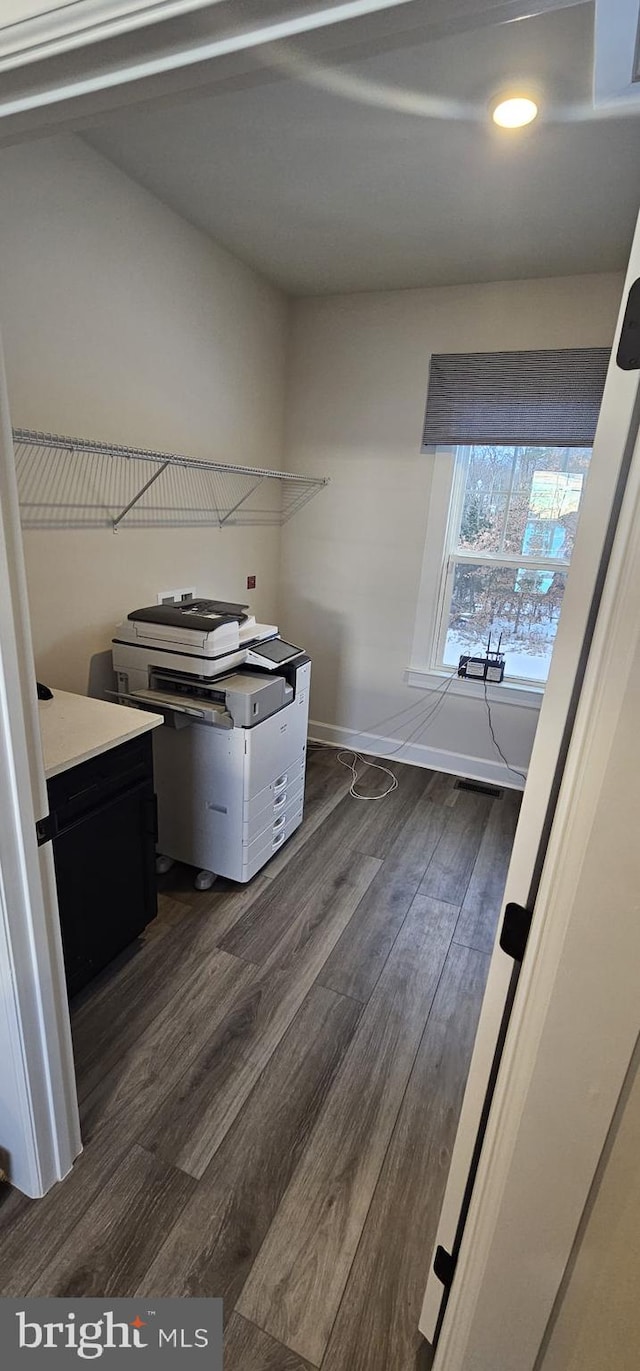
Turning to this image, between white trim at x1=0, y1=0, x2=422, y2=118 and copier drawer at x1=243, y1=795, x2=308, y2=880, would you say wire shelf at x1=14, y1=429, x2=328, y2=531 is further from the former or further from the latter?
copier drawer at x1=243, y1=795, x2=308, y2=880

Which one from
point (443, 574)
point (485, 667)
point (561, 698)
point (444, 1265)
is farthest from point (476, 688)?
point (561, 698)

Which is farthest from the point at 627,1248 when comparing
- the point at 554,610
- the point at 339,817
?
the point at 554,610

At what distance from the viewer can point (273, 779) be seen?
2.26 m

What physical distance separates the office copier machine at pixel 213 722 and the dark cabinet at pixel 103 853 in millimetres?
305

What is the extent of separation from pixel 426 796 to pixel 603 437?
2.63 metres

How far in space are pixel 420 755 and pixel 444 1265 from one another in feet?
8.21

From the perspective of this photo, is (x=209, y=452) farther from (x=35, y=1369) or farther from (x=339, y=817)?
(x=35, y=1369)

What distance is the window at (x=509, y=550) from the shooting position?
2.80m

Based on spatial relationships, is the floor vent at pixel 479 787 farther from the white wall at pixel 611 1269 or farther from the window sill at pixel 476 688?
the white wall at pixel 611 1269

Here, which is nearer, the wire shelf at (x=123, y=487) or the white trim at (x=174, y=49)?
the white trim at (x=174, y=49)

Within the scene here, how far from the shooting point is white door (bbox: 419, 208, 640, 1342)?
0.53 meters

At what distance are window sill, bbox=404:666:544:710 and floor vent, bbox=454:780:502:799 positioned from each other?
0.47m

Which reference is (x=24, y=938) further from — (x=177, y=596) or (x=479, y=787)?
(x=479, y=787)

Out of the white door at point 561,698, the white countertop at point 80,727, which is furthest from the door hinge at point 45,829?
the white door at point 561,698
